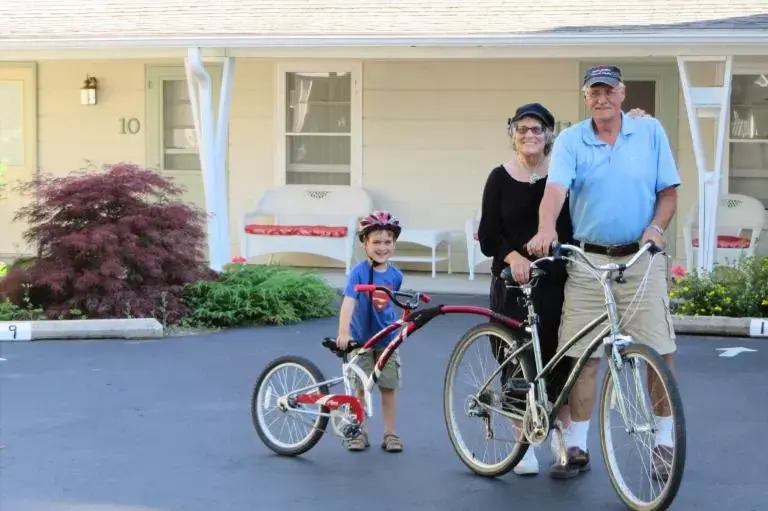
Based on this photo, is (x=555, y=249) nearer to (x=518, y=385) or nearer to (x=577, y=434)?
(x=518, y=385)

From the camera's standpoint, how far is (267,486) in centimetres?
600

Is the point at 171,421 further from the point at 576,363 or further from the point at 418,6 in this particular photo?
the point at 418,6

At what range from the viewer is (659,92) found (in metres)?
14.3

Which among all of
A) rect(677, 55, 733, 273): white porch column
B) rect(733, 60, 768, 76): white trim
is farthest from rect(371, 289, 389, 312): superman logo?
rect(733, 60, 768, 76): white trim

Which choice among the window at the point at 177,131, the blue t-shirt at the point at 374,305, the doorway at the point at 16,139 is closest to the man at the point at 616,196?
the blue t-shirt at the point at 374,305

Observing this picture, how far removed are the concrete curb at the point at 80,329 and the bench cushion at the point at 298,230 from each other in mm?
3945

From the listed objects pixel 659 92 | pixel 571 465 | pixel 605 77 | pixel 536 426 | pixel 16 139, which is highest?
pixel 659 92

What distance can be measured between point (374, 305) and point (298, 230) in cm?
788

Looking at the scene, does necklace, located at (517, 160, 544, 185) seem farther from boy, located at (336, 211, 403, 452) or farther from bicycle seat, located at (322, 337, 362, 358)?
bicycle seat, located at (322, 337, 362, 358)

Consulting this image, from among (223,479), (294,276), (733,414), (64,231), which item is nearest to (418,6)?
(294,276)

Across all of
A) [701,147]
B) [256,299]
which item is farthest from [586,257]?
[701,147]

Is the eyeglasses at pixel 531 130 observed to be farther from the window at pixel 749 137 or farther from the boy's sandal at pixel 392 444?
the window at pixel 749 137

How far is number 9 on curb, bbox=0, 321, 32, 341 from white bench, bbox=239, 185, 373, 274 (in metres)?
4.30

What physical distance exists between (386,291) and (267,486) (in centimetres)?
109
